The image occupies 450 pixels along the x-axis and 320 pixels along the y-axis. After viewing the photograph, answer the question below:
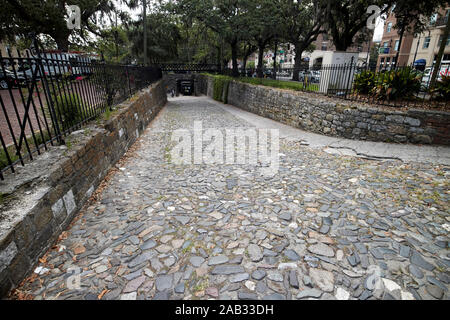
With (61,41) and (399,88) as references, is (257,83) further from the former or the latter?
(61,41)

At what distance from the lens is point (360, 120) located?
7.19m

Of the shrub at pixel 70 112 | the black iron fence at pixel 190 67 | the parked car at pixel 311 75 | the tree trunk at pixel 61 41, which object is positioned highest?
the tree trunk at pixel 61 41

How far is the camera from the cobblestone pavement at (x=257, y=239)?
2221 millimetres

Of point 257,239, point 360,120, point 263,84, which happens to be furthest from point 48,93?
point 263,84

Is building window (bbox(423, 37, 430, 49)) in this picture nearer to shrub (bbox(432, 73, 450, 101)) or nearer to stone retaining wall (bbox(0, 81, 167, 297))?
shrub (bbox(432, 73, 450, 101))

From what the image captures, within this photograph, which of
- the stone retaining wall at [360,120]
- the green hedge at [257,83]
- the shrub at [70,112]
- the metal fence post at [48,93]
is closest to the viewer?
the metal fence post at [48,93]

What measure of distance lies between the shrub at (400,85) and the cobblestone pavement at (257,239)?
3.42 meters

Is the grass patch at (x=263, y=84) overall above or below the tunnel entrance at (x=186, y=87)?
above

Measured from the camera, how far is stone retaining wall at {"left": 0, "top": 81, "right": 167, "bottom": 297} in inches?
81.7

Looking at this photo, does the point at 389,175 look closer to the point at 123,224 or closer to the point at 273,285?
the point at 273,285

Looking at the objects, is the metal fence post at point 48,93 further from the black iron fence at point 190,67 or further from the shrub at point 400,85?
the black iron fence at point 190,67

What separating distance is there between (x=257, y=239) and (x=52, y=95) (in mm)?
5150

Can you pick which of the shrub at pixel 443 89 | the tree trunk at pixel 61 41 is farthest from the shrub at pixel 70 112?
the tree trunk at pixel 61 41

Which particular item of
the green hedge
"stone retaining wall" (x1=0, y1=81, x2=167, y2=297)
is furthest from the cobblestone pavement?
the green hedge
